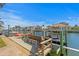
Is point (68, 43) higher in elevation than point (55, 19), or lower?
lower

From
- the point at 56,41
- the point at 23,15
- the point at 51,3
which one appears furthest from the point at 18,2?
the point at 56,41

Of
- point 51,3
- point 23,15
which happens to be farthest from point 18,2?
point 51,3

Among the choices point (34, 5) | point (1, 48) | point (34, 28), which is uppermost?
point (34, 5)

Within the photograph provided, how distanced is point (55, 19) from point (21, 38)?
436 millimetres

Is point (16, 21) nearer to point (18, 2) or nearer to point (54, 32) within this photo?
point (18, 2)

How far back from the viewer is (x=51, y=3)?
324cm

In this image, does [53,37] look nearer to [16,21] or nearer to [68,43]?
[68,43]

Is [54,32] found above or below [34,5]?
below

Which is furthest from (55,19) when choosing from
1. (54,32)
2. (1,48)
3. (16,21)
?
(1,48)

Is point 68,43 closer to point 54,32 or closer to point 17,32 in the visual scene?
point 54,32

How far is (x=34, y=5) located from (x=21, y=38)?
1.31 feet

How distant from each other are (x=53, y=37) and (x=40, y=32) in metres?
0.16

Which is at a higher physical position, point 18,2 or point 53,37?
point 18,2

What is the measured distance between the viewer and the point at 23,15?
10.8ft
